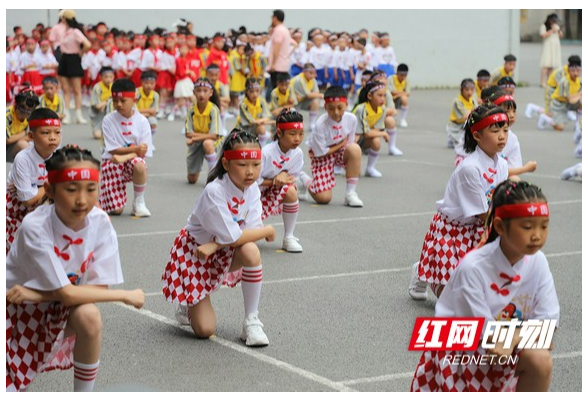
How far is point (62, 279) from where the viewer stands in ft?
14.6

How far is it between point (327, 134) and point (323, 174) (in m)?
0.46

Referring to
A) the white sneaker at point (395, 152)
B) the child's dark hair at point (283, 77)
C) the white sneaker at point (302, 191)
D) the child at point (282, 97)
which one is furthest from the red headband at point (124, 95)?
the white sneaker at point (395, 152)

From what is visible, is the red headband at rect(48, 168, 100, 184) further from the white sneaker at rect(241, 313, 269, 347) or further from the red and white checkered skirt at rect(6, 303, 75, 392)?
the white sneaker at rect(241, 313, 269, 347)

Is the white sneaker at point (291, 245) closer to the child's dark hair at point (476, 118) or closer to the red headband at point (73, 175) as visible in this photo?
the child's dark hair at point (476, 118)

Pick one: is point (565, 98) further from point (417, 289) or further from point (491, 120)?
point (491, 120)

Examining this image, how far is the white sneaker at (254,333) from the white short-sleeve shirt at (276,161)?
2.82 meters

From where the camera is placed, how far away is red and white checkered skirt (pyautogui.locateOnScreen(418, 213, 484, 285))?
6367mm

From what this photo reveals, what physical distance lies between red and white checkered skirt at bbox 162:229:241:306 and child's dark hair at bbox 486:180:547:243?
6.48 ft

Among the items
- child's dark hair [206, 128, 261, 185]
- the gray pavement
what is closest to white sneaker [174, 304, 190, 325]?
the gray pavement

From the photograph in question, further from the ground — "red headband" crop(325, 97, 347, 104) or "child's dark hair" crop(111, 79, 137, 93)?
"child's dark hair" crop(111, 79, 137, 93)

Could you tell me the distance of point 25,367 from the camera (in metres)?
4.60

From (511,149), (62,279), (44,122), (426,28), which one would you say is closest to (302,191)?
(511,149)

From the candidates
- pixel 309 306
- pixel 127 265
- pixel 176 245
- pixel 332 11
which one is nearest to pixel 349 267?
pixel 309 306

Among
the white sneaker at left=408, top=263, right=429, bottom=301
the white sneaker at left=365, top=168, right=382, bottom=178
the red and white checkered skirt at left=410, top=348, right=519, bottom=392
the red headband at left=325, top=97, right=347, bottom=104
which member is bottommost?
the white sneaker at left=365, top=168, right=382, bottom=178
